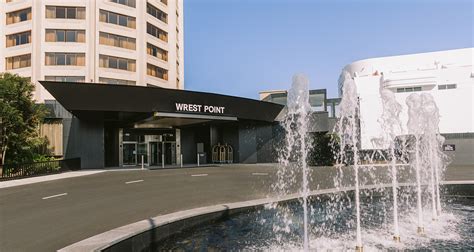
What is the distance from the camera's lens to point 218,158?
33.7 m

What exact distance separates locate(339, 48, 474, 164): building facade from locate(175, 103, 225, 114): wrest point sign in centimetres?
1757

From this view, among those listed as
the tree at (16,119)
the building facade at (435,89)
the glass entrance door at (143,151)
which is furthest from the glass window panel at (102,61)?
the building facade at (435,89)

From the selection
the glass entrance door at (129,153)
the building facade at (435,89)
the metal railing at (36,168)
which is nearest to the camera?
the metal railing at (36,168)

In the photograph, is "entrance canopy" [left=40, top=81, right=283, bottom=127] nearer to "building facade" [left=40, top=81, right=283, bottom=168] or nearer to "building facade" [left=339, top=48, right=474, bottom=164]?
"building facade" [left=40, top=81, right=283, bottom=168]

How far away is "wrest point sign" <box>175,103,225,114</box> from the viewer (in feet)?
79.2

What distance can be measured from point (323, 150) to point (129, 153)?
18.5m

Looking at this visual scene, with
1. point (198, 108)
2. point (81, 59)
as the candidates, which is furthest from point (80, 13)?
point (198, 108)

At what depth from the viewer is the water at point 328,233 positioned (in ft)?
22.6

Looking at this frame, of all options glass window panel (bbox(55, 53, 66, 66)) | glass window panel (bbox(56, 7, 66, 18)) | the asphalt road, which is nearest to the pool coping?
the asphalt road

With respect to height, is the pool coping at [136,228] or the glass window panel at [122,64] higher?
the glass window panel at [122,64]

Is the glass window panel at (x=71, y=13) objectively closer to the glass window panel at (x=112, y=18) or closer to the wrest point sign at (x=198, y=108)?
the glass window panel at (x=112, y=18)

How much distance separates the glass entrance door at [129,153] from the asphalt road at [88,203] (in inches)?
551

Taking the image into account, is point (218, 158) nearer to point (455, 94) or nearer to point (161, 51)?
point (161, 51)

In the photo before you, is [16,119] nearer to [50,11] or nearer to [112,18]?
[50,11]
